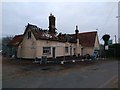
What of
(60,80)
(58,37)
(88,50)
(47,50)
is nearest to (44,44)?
(47,50)

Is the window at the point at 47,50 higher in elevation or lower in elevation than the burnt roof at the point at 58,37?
lower

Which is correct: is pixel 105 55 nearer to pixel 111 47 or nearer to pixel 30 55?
pixel 111 47

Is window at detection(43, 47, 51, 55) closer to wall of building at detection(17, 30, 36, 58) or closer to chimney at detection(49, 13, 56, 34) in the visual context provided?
wall of building at detection(17, 30, 36, 58)

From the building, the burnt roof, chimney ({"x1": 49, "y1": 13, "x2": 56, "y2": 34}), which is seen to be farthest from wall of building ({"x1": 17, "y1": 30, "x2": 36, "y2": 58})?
chimney ({"x1": 49, "y1": 13, "x2": 56, "y2": 34})

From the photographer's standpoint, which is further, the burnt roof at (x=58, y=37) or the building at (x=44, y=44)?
the burnt roof at (x=58, y=37)

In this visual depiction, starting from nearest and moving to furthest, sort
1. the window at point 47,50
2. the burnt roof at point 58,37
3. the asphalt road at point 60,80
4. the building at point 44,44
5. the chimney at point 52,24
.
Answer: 1. the asphalt road at point 60,80
2. the building at point 44,44
3. the window at point 47,50
4. the burnt roof at point 58,37
5. the chimney at point 52,24

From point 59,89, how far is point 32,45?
75.6 ft

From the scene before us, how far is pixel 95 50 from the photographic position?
4903 cm

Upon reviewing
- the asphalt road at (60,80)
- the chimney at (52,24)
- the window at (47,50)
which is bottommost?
the asphalt road at (60,80)

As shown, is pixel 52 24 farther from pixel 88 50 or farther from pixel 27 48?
pixel 88 50

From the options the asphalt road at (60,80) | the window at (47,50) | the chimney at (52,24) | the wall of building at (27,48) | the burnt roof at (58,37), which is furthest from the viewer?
the chimney at (52,24)

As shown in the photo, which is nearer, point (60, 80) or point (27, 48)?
point (60, 80)

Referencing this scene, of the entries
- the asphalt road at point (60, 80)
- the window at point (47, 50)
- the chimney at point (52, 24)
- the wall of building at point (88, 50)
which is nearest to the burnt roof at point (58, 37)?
the wall of building at point (88, 50)

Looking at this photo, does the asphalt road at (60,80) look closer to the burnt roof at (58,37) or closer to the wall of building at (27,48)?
the wall of building at (27,48)
